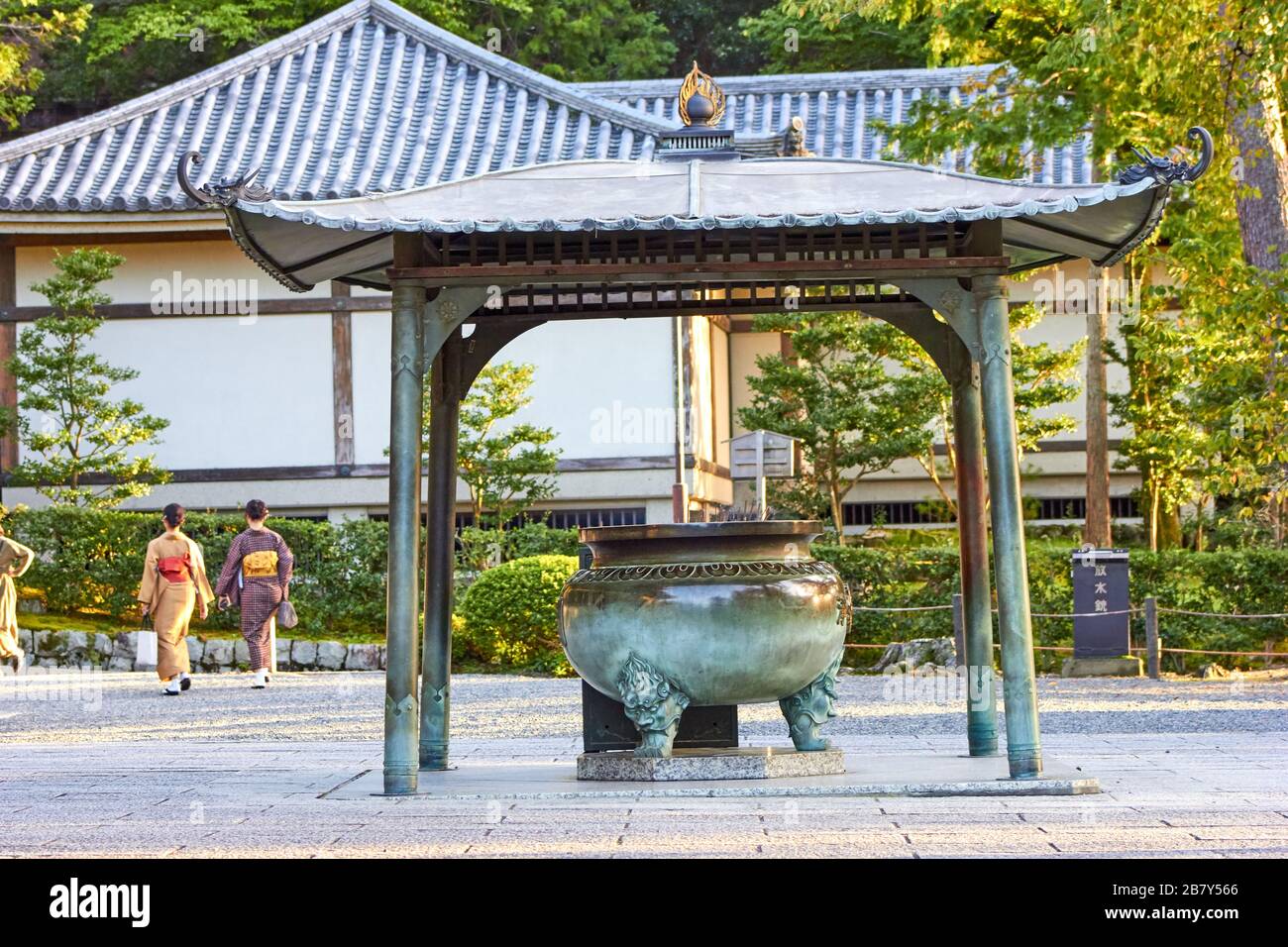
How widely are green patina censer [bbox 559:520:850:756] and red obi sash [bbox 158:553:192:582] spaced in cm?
843

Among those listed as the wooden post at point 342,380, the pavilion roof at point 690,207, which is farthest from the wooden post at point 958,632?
the pavilion roof at point 690,207

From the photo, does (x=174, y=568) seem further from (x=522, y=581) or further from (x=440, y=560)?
(x=440, y=560)

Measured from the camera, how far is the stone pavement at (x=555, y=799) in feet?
19.9

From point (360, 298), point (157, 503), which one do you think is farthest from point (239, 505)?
point (360, 298)

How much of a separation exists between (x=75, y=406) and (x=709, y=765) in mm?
14306

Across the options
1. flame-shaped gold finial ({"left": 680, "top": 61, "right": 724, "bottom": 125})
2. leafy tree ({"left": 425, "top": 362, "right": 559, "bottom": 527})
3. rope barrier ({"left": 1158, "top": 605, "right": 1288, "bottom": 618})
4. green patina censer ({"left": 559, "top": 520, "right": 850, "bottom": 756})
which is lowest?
rope barrier ({"left": 1158, "top": 605, "right": 1288, "bottom": 618})

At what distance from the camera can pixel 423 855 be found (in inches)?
229

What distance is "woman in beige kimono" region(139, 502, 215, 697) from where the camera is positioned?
50.7 feet

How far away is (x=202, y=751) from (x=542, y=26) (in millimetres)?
22467

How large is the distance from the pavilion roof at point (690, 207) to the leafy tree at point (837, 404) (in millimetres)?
12753

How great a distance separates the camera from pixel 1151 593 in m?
18.3

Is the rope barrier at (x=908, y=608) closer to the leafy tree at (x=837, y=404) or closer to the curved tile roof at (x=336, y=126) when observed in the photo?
the leafy tree at (x=837, y=404)

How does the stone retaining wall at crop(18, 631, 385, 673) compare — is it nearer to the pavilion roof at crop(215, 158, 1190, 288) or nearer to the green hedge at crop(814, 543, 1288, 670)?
the green hedge at crop(814, 543, 1288, 670)

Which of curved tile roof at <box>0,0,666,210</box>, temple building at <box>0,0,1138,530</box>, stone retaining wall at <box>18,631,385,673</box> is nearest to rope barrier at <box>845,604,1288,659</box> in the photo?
temple building at <box>0,0,1138,530</box>
